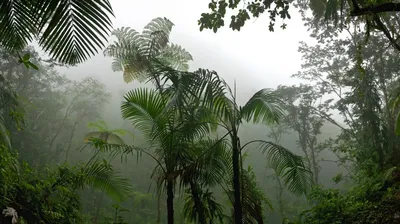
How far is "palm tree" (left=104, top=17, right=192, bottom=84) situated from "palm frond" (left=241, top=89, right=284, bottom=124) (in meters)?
2.50

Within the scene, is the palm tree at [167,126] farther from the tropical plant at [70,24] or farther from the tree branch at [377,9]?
the tropical plant at [70,24]

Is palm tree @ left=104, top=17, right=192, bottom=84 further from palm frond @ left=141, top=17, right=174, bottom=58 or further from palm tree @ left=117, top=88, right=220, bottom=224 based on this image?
palm tree @ left=117, top=88, right=220, bottom=224

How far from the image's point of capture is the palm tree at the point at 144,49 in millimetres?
6301

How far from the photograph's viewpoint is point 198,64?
54469mm

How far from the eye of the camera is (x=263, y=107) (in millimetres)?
4250

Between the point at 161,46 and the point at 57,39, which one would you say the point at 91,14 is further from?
the point at 161,46

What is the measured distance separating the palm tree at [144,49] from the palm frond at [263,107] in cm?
250

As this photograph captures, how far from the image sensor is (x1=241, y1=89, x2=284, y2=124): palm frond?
4188 millimetres

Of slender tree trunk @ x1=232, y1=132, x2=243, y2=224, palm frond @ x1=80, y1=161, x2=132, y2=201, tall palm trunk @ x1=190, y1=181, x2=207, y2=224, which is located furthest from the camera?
palm frond @ x1=80, y1=161, x2=132, y2=201

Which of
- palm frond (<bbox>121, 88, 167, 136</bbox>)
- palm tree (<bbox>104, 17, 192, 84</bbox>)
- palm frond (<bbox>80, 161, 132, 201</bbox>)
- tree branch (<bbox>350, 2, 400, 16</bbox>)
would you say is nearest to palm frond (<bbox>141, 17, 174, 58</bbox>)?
palm tree (<bbox>104, 17, 192, 84</bbox>)

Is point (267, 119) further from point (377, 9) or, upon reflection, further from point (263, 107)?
point (377, 9)

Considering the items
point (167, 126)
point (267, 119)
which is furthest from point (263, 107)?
point (167, 126)

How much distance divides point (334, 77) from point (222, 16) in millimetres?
11659

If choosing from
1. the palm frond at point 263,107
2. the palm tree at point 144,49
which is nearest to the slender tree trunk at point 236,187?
the palm frond at point 263,107
